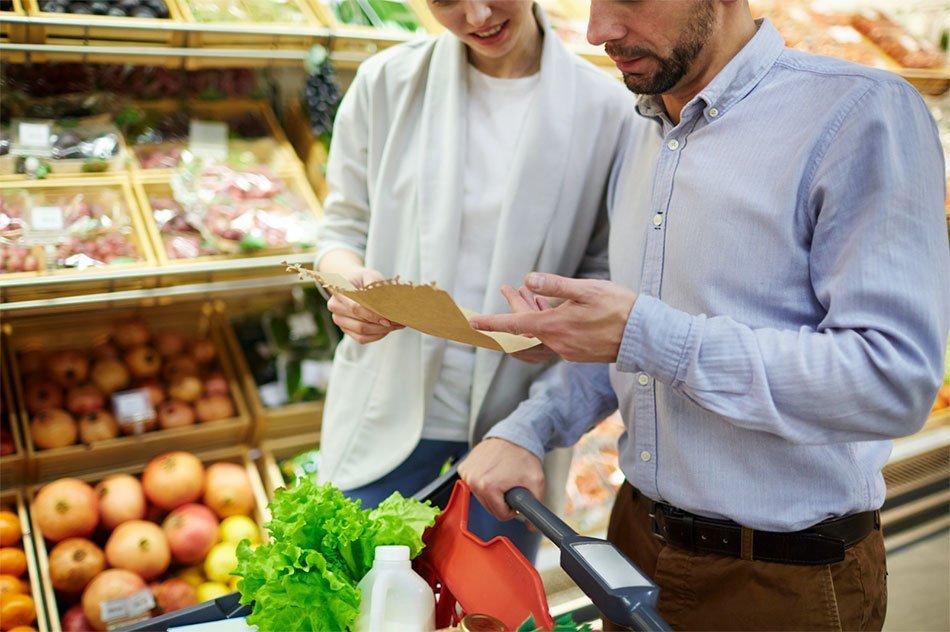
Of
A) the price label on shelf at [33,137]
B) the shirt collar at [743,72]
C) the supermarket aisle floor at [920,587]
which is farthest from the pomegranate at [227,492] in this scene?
the supermarket aisle floor at [920,587]

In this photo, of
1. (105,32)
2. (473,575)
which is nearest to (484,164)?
(473,575)

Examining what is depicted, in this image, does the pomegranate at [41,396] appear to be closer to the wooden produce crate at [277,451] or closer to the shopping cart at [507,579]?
the wooden produce crate at [277,451]

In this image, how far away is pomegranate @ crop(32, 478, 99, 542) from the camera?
2.12 metres

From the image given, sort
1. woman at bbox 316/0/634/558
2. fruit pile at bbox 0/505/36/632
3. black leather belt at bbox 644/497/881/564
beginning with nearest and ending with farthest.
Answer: black leather belt at bbox 644/497/881/564, woman at bbox 316/0/634/558, fruit pile at bbox 0/505/36/632

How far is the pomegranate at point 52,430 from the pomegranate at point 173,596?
55cm

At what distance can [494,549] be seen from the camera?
3.59 feet

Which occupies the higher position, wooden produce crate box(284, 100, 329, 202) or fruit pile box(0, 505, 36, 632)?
wooden produce crate box(284, 100, 329, 202)

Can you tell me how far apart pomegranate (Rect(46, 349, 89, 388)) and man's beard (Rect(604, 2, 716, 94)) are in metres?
2.02

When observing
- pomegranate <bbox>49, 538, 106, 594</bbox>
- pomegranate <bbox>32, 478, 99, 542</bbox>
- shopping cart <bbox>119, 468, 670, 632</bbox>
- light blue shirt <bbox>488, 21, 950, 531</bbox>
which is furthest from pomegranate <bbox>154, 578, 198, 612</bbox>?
light blue shirt <bbox>488, 21, 950, 531</bbox>

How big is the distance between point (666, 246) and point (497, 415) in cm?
66

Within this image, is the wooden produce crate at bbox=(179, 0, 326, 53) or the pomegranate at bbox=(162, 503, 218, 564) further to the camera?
the wooden produce crate at bbox=(179, 0, 326, 53)

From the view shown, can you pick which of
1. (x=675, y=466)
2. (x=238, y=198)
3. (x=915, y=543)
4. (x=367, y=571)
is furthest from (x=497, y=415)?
(x=915, y=543)

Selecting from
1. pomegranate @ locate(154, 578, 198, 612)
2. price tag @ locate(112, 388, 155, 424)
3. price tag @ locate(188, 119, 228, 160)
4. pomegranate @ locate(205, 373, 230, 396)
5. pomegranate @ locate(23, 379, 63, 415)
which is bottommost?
pomegranate @ locate(154, 578, 198, 612)

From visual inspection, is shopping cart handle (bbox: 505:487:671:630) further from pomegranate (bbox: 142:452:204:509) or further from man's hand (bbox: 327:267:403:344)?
pomegranate (bbox: 142:452:204:509)
